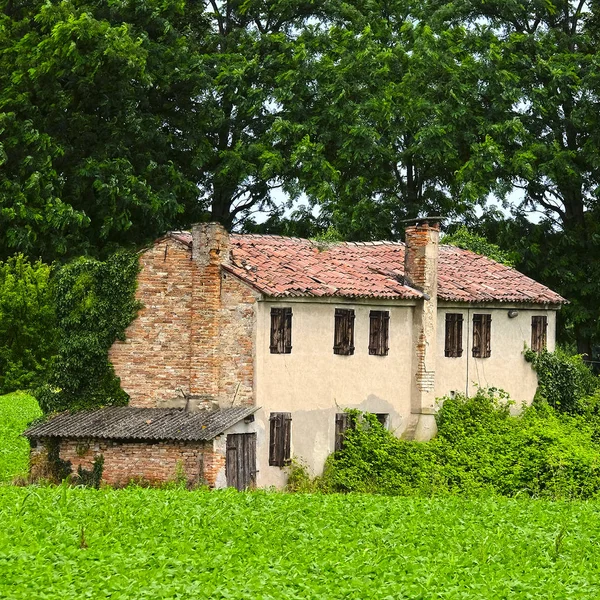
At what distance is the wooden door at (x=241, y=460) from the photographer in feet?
106

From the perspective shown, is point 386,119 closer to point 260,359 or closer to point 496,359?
point 496,359

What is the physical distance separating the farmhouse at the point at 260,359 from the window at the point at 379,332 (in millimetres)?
28

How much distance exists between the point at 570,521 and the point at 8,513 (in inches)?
448

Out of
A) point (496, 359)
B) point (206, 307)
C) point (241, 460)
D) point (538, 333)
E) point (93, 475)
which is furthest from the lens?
point (538, 333)

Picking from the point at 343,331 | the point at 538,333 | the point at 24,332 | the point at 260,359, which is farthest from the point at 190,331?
the point at 24,332

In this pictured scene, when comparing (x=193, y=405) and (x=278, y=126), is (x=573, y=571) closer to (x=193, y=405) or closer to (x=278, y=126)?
(x=193, y=405)

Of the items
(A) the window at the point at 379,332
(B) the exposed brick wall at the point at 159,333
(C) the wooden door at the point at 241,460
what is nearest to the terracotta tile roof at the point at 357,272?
(A) the window at the point at 379,332

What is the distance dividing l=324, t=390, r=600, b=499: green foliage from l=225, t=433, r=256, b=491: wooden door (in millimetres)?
2520

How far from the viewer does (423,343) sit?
37.2 metres

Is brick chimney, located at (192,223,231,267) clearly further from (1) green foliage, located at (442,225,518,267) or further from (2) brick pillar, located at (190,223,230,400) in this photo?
(1) green foliage, located at (442,225,518,267)

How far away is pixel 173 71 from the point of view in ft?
162

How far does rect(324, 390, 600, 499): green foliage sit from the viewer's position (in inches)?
1380

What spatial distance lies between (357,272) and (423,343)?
8.91ft

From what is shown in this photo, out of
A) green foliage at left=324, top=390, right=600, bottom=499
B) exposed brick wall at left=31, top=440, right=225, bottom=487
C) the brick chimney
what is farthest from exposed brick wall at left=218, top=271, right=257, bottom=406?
green foliage at left=324, top=390, right=600, bottom=499
